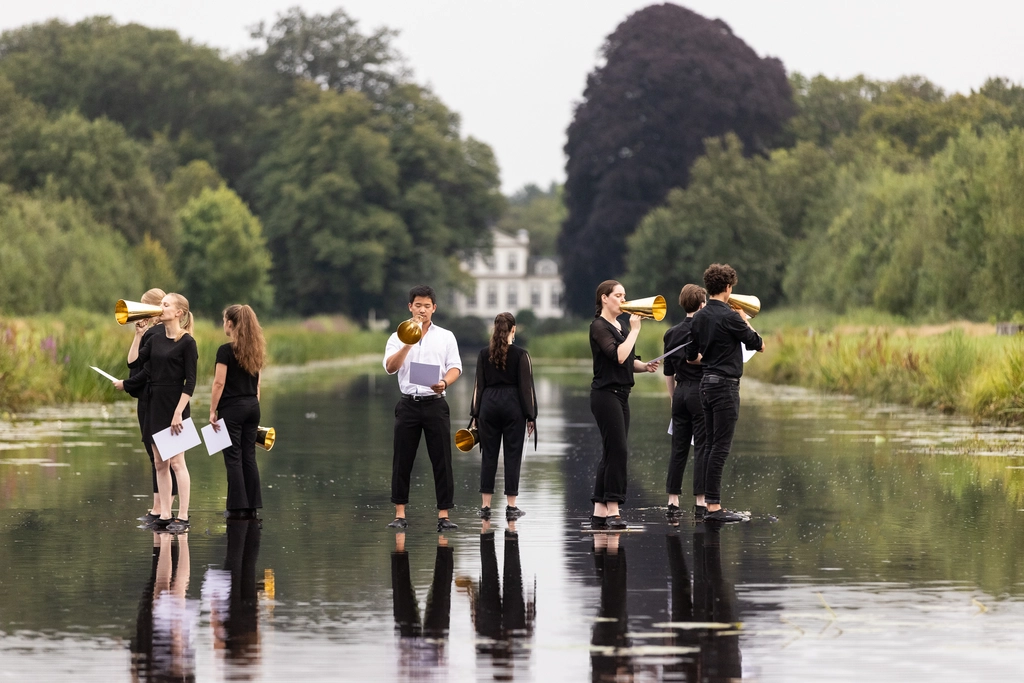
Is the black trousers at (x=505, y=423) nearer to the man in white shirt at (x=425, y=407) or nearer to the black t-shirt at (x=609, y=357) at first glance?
the man in white shirt at (x=425, y=407)

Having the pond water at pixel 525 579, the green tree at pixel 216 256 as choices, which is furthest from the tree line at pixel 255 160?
the pond water at pixel 525 579

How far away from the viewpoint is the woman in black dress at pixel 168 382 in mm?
12898

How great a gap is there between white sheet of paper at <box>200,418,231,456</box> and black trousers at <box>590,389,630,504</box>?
2798 mm

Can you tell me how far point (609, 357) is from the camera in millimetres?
12945

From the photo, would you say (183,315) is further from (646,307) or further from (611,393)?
(646,307)

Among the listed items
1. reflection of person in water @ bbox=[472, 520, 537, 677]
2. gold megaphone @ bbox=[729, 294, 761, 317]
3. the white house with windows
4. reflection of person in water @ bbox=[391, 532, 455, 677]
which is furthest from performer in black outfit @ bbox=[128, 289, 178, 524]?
the white house with windows

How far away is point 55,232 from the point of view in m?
52.6

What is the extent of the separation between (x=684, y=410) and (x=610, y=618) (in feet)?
17.4

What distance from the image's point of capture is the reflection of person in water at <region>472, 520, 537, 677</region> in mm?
8289

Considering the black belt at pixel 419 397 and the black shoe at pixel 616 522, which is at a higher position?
the black belt at pixel 419 397

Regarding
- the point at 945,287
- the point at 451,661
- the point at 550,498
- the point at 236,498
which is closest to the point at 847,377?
the point at 945,287

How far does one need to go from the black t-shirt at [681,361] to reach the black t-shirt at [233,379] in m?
3.27

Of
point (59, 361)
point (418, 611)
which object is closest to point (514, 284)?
point (59, 361)

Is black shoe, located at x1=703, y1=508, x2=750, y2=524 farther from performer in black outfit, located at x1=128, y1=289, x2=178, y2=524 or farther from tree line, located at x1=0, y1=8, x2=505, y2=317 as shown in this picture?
tree line, located at x1=0, y1=8, x2=505, y2=317
